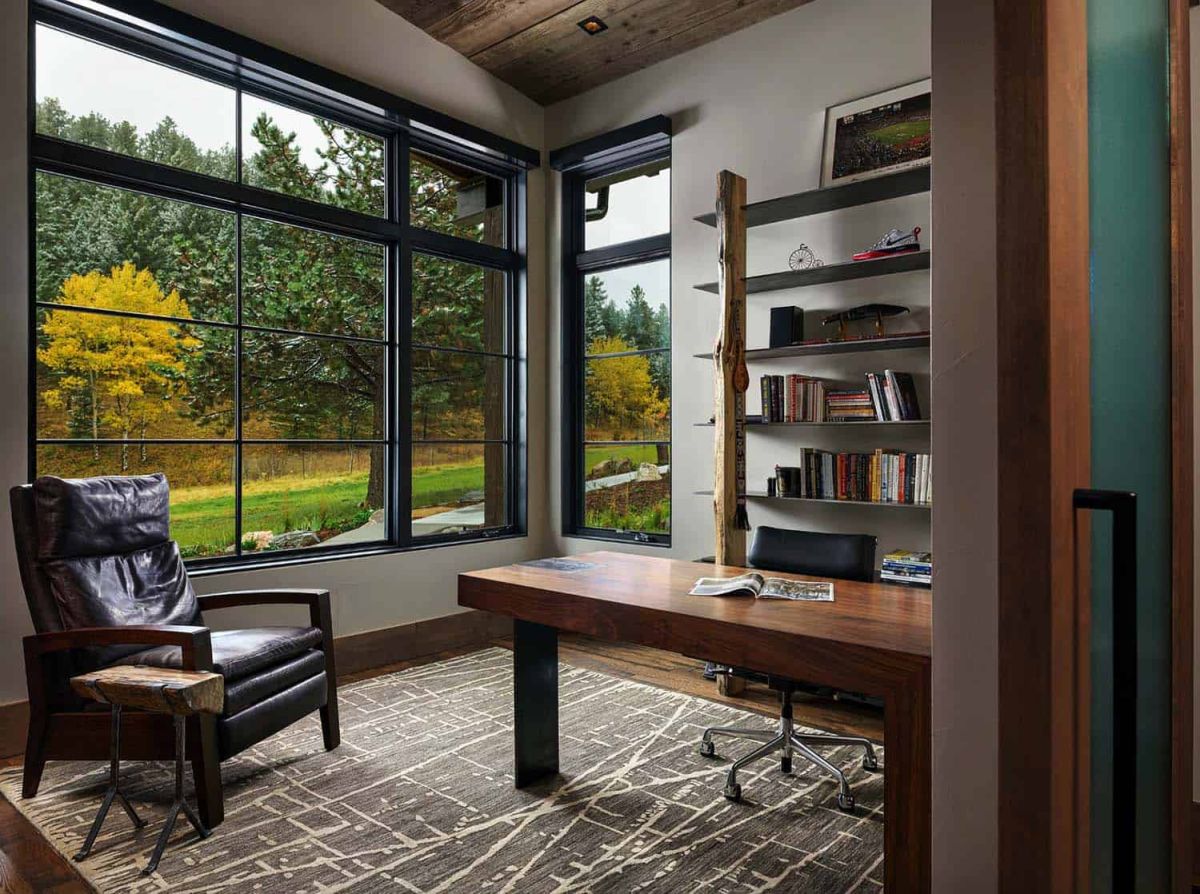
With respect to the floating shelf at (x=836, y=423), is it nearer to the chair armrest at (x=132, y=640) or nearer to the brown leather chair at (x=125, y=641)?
the brown leather chair at (x=125, y=641)

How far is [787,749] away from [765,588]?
0.76m

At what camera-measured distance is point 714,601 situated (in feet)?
7.42

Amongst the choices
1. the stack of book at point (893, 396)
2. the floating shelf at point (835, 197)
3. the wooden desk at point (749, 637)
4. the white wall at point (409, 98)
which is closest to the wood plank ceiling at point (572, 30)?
the white wall at point (409, 98)

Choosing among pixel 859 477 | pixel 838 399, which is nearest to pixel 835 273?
pixel 838 399

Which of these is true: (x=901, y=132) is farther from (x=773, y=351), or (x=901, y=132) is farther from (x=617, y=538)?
(x=617, y=538)

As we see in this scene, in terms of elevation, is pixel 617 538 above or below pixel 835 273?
below

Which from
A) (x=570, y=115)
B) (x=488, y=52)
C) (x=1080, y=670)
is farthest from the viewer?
(x=570, y=115)

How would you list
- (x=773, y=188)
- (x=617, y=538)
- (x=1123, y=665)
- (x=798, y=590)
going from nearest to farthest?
1. (x=1123, y=665)
2. (x=798, y=590)
3. (x=773, y=188)
4. (x=617, y=538)

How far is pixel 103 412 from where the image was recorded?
11.1 ft

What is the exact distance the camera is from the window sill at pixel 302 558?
11.9ft

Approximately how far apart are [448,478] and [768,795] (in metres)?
2.87

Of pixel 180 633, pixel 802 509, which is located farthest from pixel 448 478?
pixel 180 633

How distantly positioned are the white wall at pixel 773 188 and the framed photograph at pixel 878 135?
0.26 feet

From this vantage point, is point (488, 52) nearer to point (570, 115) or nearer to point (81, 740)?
point (570, 115)
